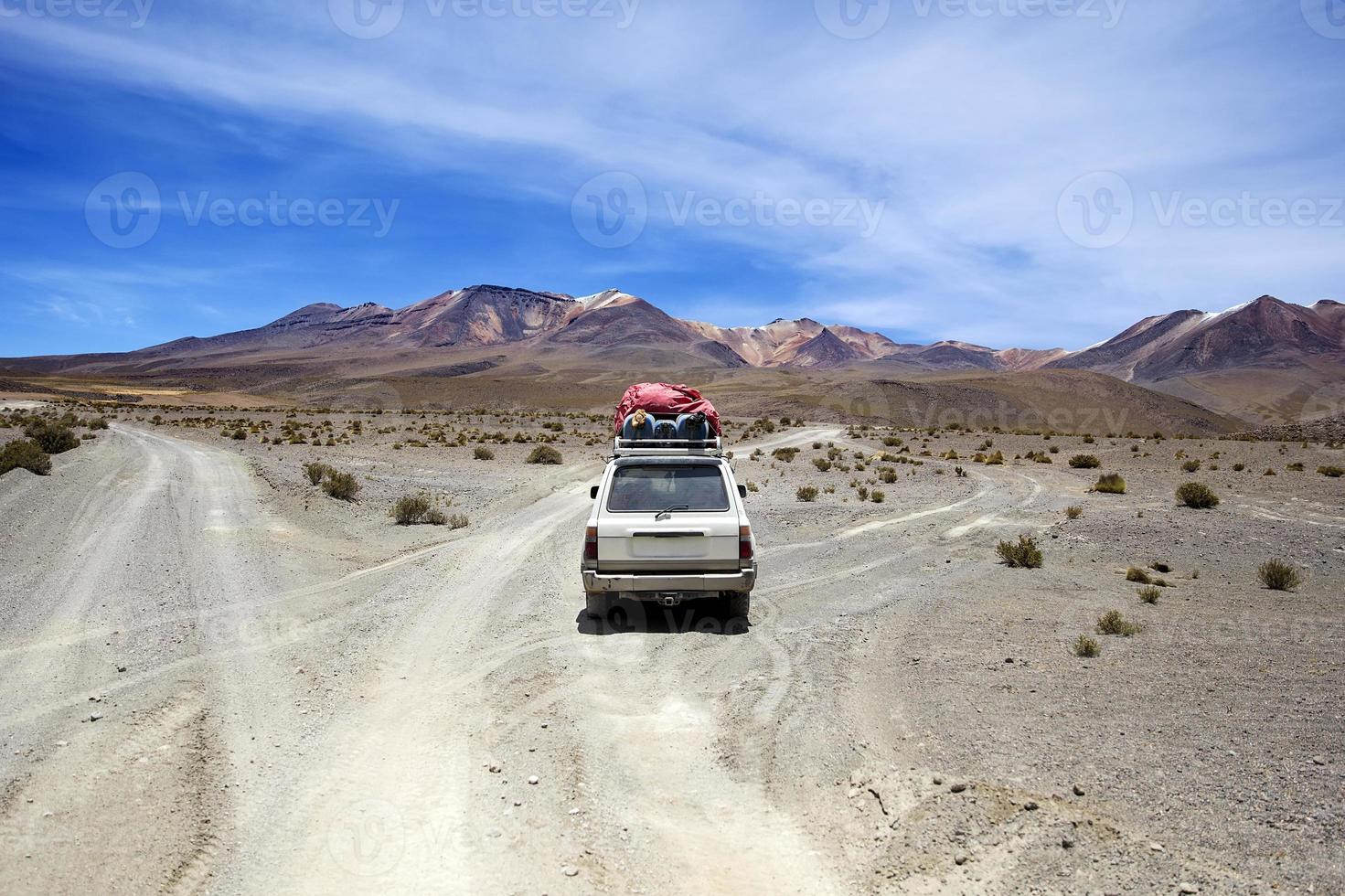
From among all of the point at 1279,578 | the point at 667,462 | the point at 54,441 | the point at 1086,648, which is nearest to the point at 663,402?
the point at 667,462

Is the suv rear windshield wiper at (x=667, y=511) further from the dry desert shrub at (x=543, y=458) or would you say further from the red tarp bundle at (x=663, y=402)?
the dry desert shrub at (x=543, y=458)

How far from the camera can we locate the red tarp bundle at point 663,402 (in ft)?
46.1

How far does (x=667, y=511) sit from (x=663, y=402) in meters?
5.73

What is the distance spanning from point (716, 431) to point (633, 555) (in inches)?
257

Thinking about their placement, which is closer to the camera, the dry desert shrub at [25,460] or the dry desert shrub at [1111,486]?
the dry desert shrub at [25,460]

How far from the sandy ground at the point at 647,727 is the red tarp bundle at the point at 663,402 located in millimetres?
2919

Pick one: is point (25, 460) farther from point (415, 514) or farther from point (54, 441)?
point (415, 514)

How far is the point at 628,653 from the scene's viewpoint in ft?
25.9

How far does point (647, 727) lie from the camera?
6133mm

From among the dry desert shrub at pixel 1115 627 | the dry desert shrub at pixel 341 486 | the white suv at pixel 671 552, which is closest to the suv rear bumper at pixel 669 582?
the white suv at pixel 671 552

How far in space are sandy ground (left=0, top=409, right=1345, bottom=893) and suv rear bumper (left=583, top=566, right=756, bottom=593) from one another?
→ 57 cm

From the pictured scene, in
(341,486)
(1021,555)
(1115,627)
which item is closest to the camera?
(1115,627)

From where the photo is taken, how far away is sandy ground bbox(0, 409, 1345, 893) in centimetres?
423

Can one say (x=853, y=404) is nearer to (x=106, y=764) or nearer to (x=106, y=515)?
(x=106, y=515)
